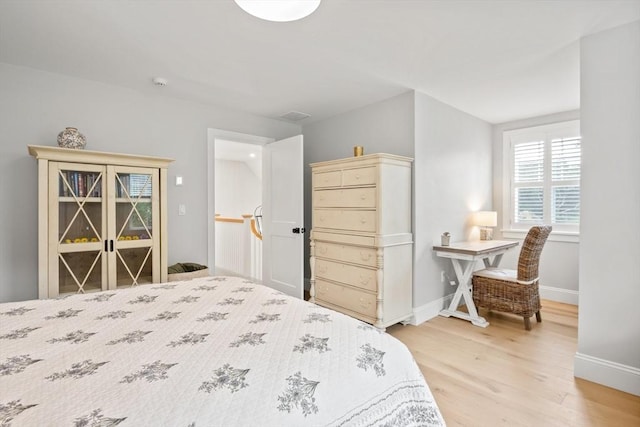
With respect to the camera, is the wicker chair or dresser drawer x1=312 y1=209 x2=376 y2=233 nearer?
dresser drawer x1=312 y1=209 x2=376 y2=233

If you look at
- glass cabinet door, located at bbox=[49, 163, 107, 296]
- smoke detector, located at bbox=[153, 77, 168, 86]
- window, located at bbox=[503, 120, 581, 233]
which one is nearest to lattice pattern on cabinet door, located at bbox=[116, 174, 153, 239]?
glass cabinet door, located at bbox=[49, 163, 107, 296]

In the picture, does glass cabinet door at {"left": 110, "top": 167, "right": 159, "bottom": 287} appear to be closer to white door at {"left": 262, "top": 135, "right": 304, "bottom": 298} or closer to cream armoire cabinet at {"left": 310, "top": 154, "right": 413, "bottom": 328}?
white door at {"left": 262, "top": 135, "right": 304, "bottom": 298}

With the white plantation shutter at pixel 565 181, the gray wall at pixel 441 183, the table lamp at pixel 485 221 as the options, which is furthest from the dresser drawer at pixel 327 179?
the white plantation shutter at pixel 565 181

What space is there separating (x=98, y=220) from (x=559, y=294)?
516 cm

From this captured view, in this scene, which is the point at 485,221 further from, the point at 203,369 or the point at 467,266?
the point at 203,369

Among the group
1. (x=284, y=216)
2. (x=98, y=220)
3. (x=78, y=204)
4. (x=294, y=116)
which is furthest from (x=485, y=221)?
(x=78, y=204)

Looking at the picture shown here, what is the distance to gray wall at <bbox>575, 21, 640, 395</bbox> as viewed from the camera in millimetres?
2105

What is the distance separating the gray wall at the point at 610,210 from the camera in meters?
2.11

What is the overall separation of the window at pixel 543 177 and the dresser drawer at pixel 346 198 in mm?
2671

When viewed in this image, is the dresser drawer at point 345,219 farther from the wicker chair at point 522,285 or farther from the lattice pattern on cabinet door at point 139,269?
the lattice pattern on cabinet door at point 139,269

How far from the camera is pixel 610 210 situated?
219 cm

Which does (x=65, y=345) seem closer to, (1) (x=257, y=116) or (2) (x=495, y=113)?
(1) (x=257, y=116)

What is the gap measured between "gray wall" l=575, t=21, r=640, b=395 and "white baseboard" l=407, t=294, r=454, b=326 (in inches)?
52.3

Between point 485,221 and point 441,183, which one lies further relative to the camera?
point 485,221
